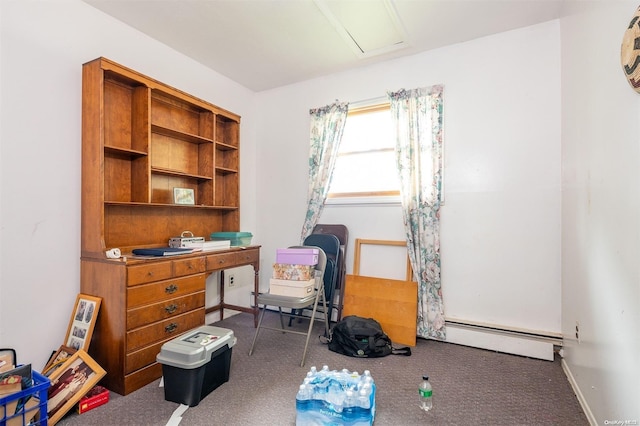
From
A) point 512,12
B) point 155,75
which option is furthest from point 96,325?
point 512,12

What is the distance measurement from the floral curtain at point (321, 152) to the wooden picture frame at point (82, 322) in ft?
6.30

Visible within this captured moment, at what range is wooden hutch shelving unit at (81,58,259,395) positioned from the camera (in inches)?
75.1

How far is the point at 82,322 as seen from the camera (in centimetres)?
196

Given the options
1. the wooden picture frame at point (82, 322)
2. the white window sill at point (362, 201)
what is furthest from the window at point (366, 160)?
the wooden picture frame at point (82, 322)

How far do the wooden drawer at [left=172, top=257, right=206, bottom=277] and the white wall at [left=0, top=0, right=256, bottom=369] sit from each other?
26.8 inches

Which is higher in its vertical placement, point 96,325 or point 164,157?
point 164,157

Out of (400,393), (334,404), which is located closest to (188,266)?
(334,404)

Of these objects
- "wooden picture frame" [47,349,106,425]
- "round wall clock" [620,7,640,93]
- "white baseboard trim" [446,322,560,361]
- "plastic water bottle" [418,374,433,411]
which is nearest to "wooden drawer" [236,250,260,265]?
"wooden picture frame" [47,349,106,425]

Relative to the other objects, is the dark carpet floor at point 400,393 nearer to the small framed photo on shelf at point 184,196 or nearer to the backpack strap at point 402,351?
the backpack strap at point 402,351

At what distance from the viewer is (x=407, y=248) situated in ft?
9.29

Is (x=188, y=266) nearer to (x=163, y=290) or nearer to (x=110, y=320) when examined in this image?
(x=163, y=290)

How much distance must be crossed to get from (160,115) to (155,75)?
0.36 metres

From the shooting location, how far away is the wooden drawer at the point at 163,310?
6.20ft

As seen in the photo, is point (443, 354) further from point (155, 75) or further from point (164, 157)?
point (155, 75)
